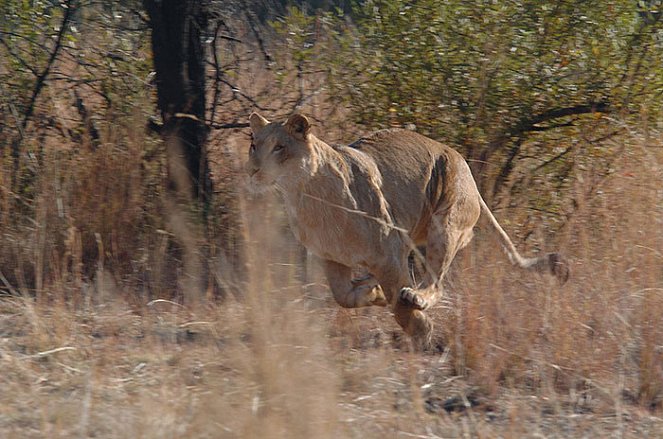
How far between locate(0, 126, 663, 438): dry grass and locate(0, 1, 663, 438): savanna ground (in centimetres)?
1

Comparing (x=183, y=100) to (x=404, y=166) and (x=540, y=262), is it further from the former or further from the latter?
(x=540, y=262)

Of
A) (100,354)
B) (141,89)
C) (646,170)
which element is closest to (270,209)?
(100,354)

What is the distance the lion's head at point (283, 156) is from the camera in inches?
225

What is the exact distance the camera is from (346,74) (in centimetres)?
762

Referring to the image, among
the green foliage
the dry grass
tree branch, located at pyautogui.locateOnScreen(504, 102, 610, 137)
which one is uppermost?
the green foliage

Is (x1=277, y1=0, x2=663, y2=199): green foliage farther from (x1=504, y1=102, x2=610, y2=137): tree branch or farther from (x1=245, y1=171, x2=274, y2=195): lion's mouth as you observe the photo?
(x1=245, y1=171, x2=274, y2=195): lion's mouth

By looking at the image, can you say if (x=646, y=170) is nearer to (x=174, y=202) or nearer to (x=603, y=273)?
(x=603, y=273)

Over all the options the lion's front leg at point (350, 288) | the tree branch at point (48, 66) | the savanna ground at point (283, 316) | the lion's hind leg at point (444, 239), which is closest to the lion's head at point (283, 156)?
the savanna ground at point (283, 316)

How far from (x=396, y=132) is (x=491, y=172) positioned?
1246 millimetres

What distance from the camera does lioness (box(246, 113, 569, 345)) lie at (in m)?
5.79

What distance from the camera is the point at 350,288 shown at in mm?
6035

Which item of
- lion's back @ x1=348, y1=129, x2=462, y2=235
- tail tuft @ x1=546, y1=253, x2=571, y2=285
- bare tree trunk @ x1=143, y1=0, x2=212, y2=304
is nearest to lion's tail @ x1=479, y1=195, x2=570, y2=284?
tail tuft @ x1=546, y1=253, x2=571, y2=285

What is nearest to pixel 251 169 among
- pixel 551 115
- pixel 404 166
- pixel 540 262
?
pixel 404 166

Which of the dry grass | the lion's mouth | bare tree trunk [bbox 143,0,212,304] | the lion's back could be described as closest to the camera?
the dry grass
